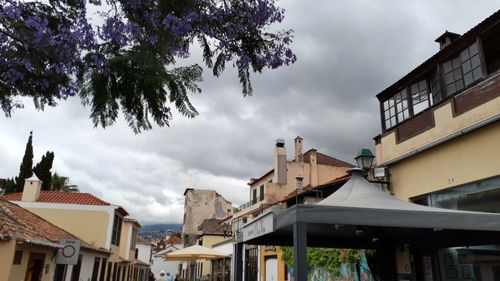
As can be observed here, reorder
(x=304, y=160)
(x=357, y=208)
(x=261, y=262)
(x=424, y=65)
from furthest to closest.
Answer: (x=304, y=160), (x=261, y=262), (x=424, y=65), (x=357, y=208)

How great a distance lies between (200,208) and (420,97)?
50.0 m

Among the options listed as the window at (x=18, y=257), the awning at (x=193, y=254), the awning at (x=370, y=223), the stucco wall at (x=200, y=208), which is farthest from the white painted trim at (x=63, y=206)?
the stucco wall at (x=200, y=208)

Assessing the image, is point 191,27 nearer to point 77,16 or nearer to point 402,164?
point 77,16

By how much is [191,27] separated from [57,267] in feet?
51.2

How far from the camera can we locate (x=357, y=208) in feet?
16.2

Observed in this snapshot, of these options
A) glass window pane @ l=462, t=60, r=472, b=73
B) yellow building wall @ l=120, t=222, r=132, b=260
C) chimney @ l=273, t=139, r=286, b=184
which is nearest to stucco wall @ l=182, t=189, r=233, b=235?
yellow building wall @ l=120, t=222, r=132, b=260

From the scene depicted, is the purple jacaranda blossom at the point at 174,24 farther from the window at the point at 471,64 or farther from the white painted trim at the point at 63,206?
the white painted trim at the point at 63,206

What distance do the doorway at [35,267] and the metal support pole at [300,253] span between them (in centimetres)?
1162

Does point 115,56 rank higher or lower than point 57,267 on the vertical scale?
higher

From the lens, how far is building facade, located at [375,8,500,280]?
8.14 meters

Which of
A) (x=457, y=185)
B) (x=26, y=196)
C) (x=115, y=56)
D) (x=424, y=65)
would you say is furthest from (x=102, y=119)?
(x=26, y=196)

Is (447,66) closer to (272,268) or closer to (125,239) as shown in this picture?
(272,268)

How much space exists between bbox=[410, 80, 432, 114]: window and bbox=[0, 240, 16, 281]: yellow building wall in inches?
436

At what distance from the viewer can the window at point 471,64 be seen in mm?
8680
